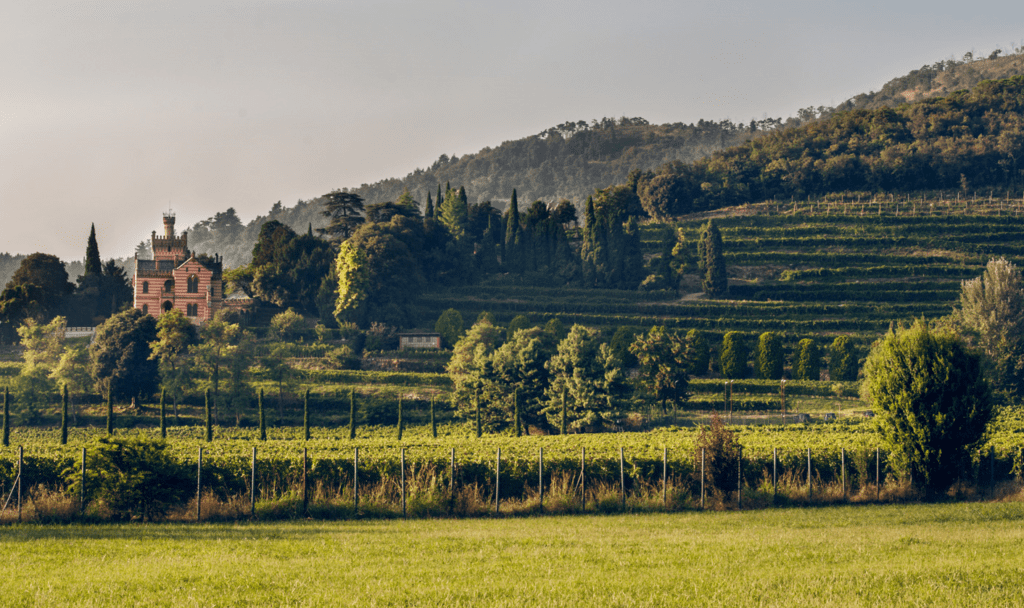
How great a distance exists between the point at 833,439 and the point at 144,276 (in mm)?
71088

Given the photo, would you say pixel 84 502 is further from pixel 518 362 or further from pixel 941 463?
pixel 518 362

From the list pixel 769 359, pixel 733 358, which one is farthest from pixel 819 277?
pixel 733 358

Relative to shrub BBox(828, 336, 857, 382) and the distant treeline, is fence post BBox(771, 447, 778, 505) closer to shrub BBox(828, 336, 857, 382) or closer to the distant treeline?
shrub BBox(828, 336, 857, 382)

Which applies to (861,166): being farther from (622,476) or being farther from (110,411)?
(622,476)

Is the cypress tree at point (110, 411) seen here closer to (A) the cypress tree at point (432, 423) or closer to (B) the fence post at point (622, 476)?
(A) the cypress tree at point (432, 423)

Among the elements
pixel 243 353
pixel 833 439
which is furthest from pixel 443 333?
pixel 833 439

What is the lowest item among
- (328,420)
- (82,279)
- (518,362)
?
(328,420)

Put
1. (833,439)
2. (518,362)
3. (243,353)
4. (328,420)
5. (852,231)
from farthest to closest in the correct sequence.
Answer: (852,231)
(243,353)
(328,420)
(518,362)
(833,439)

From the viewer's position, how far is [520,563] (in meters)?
18.0

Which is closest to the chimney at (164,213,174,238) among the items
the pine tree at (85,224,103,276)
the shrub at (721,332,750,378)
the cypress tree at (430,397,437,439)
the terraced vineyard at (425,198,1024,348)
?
the pine tree at (85,224,103,276)

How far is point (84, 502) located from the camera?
2502cm

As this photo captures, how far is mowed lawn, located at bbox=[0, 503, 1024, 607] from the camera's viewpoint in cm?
1508

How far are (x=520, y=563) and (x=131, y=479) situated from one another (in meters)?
12.3

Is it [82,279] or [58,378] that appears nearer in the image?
[58,378]
